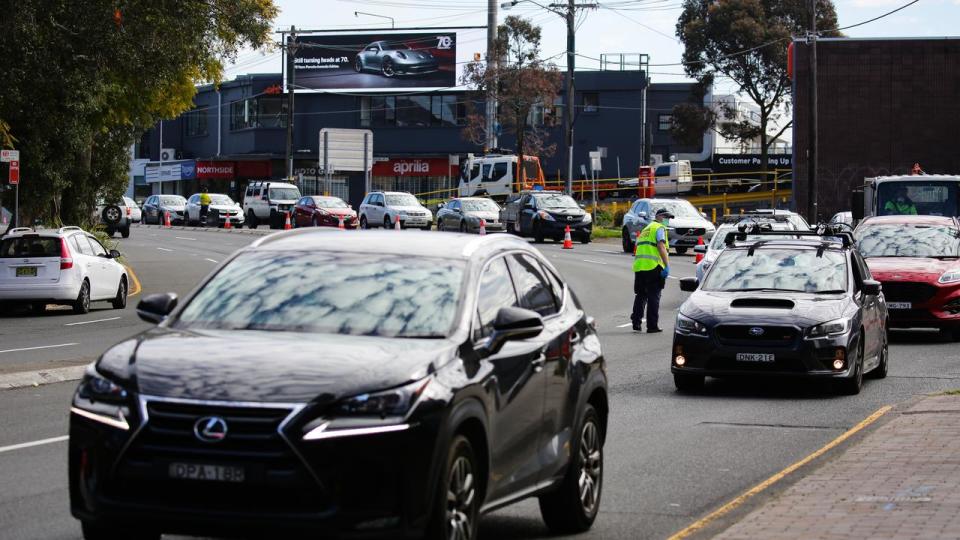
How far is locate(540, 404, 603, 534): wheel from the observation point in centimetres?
848

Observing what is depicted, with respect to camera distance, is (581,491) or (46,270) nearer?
(581,491)

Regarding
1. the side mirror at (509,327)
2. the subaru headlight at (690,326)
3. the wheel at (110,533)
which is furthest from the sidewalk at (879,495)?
the subaru headlight at (690,326)

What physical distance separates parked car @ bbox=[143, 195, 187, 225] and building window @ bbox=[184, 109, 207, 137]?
25.5 m

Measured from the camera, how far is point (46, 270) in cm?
2794

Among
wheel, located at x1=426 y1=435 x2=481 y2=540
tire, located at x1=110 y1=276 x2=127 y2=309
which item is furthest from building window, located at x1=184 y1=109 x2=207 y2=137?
wheel, located at x1=426 y1=435 x2=481 y2=540

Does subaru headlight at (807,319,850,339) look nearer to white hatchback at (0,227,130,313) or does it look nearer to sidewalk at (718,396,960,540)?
sidewalk at (718,396,960,540)

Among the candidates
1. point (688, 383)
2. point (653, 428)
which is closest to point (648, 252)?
point (688, 383)

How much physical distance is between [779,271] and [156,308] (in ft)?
32.6

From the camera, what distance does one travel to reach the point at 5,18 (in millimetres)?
24141

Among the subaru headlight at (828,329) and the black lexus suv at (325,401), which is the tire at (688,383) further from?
the black lexus suv at (325,401)

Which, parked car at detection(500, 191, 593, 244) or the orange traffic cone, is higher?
parked car at detection(500, 191, 593, 244)

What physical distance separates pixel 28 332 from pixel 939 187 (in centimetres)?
1743

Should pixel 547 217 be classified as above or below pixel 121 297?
above

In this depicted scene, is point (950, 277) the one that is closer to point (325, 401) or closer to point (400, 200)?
point (325, 401)
